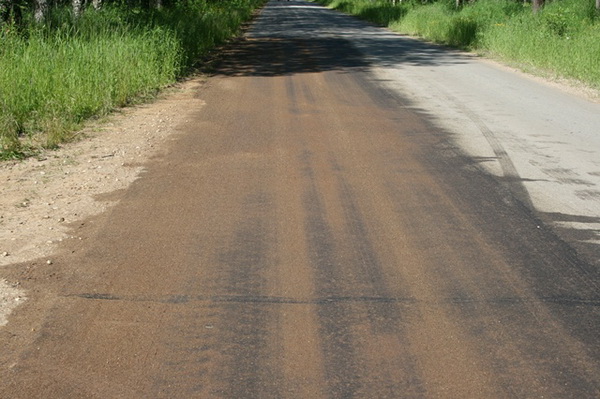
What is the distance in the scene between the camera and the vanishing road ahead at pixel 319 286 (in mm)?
3564

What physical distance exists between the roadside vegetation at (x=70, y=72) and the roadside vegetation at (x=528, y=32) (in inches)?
308

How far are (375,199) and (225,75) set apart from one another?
388 inches

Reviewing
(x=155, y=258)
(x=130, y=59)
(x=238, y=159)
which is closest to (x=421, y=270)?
(x=155, y=258)

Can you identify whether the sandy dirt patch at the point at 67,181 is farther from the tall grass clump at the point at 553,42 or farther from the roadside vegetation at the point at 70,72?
the tall grass clump at the point at 553,42

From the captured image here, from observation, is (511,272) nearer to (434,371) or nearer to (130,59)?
(434,371)

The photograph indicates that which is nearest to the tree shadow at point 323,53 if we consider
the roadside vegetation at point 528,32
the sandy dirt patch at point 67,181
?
the roadside vegetation at point 528,32

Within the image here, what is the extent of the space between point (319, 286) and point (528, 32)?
17.3 meters

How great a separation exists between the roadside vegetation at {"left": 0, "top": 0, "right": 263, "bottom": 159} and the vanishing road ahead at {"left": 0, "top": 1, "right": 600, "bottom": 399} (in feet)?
6.09

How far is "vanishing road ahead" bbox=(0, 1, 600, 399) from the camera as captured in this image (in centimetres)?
356

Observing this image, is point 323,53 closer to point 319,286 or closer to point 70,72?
point 70,72

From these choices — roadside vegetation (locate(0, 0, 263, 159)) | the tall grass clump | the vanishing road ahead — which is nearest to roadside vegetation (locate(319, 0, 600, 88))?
the tall grass clump

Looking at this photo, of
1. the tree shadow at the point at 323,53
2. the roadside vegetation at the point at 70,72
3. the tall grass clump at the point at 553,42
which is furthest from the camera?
the tree shadow at the point at 323,53

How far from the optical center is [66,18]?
15547 millimetres

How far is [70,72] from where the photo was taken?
1101 centimetres
